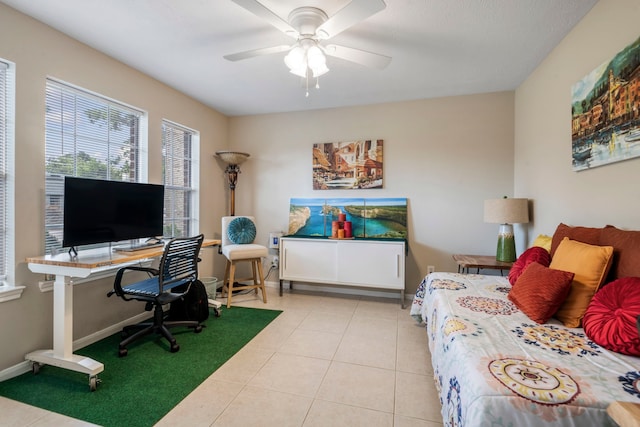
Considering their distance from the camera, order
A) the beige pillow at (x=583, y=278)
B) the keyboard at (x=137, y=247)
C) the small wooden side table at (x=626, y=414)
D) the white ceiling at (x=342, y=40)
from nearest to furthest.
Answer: the small wooden side table at (x=626, y=414) < the beige pillow at (x=583, y=278) < the white ceiling at (x=342, y=40) < the keyboard at (x=137, y=247)

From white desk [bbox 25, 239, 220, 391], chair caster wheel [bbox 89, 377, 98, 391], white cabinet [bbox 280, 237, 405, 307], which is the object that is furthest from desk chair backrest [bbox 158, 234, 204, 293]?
white cabinet [bbox 280, 237, 405, 307]

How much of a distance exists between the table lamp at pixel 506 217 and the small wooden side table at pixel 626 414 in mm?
2340

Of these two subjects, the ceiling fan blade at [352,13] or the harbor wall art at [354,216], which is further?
the harbor wall art at [354,216]

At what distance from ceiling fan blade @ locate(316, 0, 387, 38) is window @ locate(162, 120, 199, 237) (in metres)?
2.39

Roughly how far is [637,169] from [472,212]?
6.32 ft

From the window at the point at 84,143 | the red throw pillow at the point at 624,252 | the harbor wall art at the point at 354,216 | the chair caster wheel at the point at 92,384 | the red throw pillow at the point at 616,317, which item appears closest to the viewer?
the red throw pillow at the point at 616,317

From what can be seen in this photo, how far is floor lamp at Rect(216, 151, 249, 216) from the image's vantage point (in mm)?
3943

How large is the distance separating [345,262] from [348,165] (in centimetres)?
129

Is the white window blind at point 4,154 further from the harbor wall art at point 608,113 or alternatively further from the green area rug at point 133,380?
the harbor wall art at point 608,113

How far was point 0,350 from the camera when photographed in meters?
1.91

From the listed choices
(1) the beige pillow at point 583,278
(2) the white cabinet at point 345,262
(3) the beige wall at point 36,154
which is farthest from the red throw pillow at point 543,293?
(3) the beige wall at point 36,154

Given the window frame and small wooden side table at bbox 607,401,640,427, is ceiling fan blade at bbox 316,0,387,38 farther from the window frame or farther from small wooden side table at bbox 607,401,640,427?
the window frame

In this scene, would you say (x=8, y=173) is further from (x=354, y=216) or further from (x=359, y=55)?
(x=354, y=216)

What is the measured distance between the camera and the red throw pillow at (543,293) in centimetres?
157
